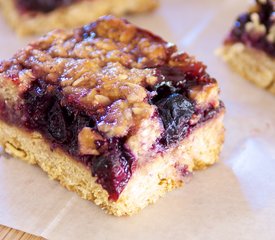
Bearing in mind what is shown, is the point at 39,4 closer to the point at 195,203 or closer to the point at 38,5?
the point at 38,5

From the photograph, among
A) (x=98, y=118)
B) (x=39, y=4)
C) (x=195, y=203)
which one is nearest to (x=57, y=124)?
(x=98, y=118)

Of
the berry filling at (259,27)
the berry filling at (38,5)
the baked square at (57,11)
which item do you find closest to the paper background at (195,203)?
the berry filling at (259,27)

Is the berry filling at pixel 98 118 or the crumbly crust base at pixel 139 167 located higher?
the berry filling at pixel 98 118

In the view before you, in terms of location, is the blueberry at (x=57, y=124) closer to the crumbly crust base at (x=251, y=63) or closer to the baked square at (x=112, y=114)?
the baked square at (x=112, y=114)

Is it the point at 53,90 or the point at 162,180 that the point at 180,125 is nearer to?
the point at 162,180

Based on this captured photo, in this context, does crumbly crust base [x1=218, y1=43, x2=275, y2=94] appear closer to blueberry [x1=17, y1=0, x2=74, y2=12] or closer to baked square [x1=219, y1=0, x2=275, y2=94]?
baked square [x1=219, y1=0, x2=275, y2=94]
